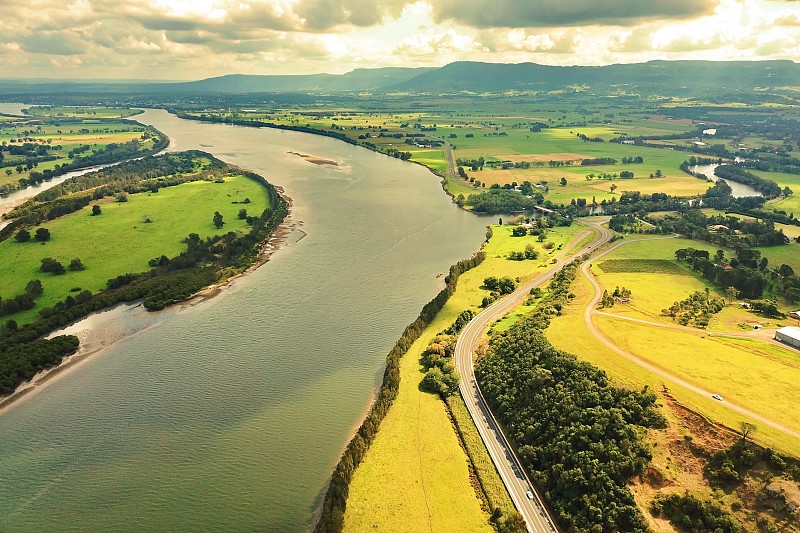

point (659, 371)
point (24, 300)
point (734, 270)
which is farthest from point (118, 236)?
point (734, 270)

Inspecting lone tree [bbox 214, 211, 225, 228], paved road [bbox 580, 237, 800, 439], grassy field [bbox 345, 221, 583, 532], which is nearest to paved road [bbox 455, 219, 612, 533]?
grassy field [bbox 345, 221, 583, 532]

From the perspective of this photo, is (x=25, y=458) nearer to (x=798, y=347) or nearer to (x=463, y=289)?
(x=463, y=289)

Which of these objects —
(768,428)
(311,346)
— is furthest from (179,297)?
(768,428)

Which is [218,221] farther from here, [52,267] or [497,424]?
[497,424]

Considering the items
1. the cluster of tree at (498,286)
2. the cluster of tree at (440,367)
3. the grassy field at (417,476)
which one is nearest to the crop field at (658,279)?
the cluster of tree at (498,286)

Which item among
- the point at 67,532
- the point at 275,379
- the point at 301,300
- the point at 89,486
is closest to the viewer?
the point at 67,532

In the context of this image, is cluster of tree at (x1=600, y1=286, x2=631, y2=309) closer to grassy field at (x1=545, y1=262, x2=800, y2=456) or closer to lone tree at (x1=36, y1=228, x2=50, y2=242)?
grassy field at (x1=545, y1=262, x2=800, y2=456)
